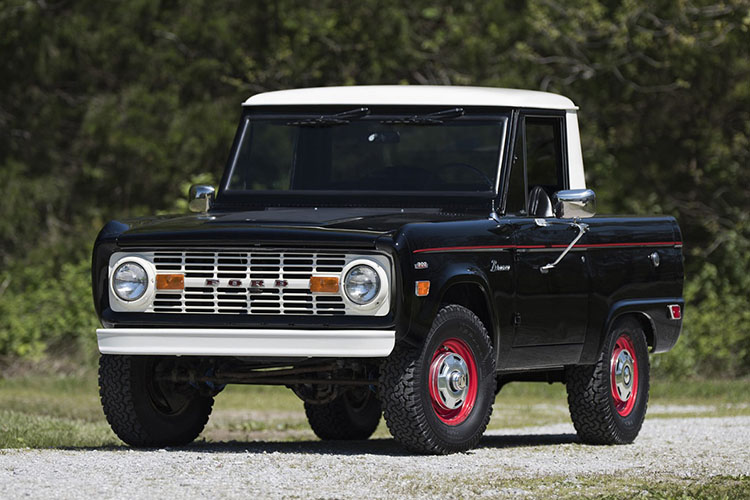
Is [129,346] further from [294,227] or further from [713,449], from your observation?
[713,449]

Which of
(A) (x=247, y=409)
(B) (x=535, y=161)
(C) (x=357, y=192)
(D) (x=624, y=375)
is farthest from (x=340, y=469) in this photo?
(A) (x=247, y=409)

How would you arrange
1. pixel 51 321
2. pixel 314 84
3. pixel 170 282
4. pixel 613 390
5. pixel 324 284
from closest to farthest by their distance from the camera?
pixel 324 284
pixel 170 282
pixel 613 390
pixel 51 321
pixel 314 84

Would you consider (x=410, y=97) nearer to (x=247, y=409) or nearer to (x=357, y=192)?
(x=357, y=192)

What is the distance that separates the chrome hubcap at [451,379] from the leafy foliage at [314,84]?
12.7m

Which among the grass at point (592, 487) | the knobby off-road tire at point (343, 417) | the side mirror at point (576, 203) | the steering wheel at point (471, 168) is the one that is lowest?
the knobby off-road tire at point (343, 417)

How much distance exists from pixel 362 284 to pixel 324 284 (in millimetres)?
238

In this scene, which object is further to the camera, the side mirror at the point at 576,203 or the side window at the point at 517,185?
the side window at the point at 517,185

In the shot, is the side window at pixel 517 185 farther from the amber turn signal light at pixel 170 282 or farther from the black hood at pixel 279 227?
the amber turn signal light at pixel 170 282

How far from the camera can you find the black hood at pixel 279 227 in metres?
9.25

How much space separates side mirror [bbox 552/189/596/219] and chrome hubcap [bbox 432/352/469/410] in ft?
4.38

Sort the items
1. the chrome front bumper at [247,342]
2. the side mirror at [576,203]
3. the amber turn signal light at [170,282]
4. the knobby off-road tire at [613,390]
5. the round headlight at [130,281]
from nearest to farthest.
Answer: the chrome front bumper at [247,342] < the amber turn signal light at [170,282] < the round headlight at [130,281] < the side mirror at [576,203] < the knobby off-road tire at [613,390]

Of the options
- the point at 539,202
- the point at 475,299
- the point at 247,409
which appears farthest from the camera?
the point at 247,409

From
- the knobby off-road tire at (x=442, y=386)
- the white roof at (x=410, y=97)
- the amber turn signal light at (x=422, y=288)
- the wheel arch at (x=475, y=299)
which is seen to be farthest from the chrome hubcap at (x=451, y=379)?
the white roof at (x=410, y=97)

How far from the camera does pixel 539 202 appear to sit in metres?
10.9
